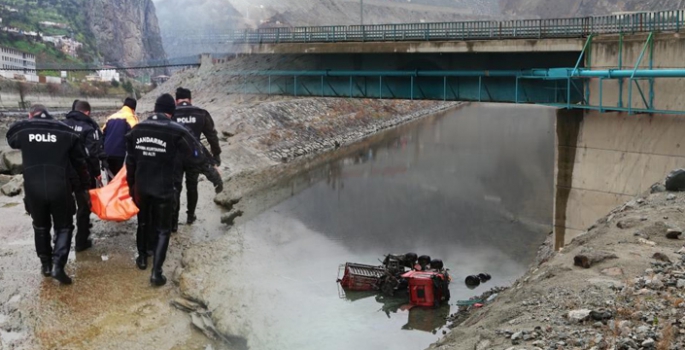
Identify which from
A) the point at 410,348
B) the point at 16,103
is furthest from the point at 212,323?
the point at 16,103

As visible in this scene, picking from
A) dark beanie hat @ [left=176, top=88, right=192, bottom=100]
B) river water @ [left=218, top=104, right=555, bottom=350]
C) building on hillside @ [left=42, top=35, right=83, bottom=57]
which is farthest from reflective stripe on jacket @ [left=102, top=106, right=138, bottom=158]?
building on hillside @ [left=42, top=35, right=83, bottom=57]

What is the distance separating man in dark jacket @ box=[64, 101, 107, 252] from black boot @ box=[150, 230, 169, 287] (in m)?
1.30

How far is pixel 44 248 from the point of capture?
30.0 ft

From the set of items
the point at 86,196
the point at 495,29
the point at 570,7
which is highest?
the point at 570,7

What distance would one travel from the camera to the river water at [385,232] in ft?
37.0

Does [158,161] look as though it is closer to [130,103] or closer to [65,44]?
[130,103]

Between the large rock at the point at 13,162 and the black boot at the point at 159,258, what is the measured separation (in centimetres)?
1251

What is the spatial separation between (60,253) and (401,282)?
21.8 ft

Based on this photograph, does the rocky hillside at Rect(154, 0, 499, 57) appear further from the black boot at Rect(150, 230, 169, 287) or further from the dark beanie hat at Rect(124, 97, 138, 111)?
the black boot at Rect(150, 230, 169, 287)

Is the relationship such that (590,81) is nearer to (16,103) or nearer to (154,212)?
(154,212)

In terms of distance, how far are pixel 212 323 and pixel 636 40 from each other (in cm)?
1189

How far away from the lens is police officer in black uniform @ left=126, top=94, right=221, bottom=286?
29.1ft

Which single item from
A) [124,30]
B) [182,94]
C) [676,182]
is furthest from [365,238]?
[124,30]

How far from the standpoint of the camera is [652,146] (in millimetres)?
15055
